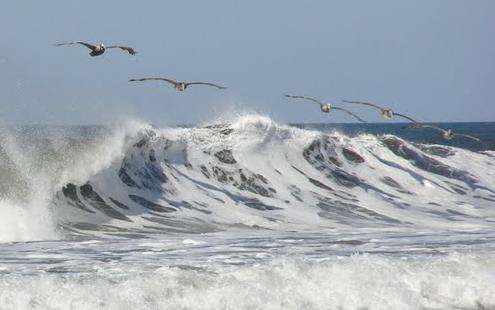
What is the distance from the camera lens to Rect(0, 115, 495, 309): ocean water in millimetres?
12508

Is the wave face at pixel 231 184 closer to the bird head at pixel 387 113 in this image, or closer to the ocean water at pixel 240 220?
the ocean water at pixel 240 220

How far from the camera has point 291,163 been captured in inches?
1204

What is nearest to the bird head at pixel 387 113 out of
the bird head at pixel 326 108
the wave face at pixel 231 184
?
the bird head at pixel 326 108

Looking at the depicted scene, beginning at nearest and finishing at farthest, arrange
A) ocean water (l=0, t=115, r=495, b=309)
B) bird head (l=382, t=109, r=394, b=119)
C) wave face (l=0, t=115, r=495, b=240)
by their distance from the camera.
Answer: ocean water (l=0, t=115, r=495, b=309)
wave face (l=0, t=115, r=495, b=240)
bird head (l=382, t=109, r=394, b=119)

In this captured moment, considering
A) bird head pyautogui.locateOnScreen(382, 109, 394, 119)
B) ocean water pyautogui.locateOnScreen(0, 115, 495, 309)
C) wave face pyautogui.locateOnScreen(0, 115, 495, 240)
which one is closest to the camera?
ocean water pyautogui.locateOnScreen(0, 115, 495, 309)

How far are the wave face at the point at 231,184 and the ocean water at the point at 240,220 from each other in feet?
0.17

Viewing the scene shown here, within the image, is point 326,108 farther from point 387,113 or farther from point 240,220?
point 240,220

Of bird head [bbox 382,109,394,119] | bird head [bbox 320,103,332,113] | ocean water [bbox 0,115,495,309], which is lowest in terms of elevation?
ocean water [bbox 0,115,495,309]

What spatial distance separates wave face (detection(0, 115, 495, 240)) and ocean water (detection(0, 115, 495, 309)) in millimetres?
52

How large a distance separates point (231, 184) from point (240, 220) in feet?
14.6

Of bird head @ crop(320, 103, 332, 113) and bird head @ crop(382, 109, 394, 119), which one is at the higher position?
bird head @ crop(320, 103, 332, 113)

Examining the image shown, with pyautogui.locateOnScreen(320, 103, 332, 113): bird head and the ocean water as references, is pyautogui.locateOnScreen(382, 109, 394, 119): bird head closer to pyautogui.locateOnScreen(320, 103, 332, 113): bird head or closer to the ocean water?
pyautogui.locateOnScreen(320, 103, 332, 113): bird head

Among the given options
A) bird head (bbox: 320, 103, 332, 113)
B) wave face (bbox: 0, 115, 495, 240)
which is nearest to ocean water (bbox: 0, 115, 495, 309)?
wave face (bbox: 0, 115, 495, 240)

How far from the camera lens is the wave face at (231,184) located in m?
21.6
